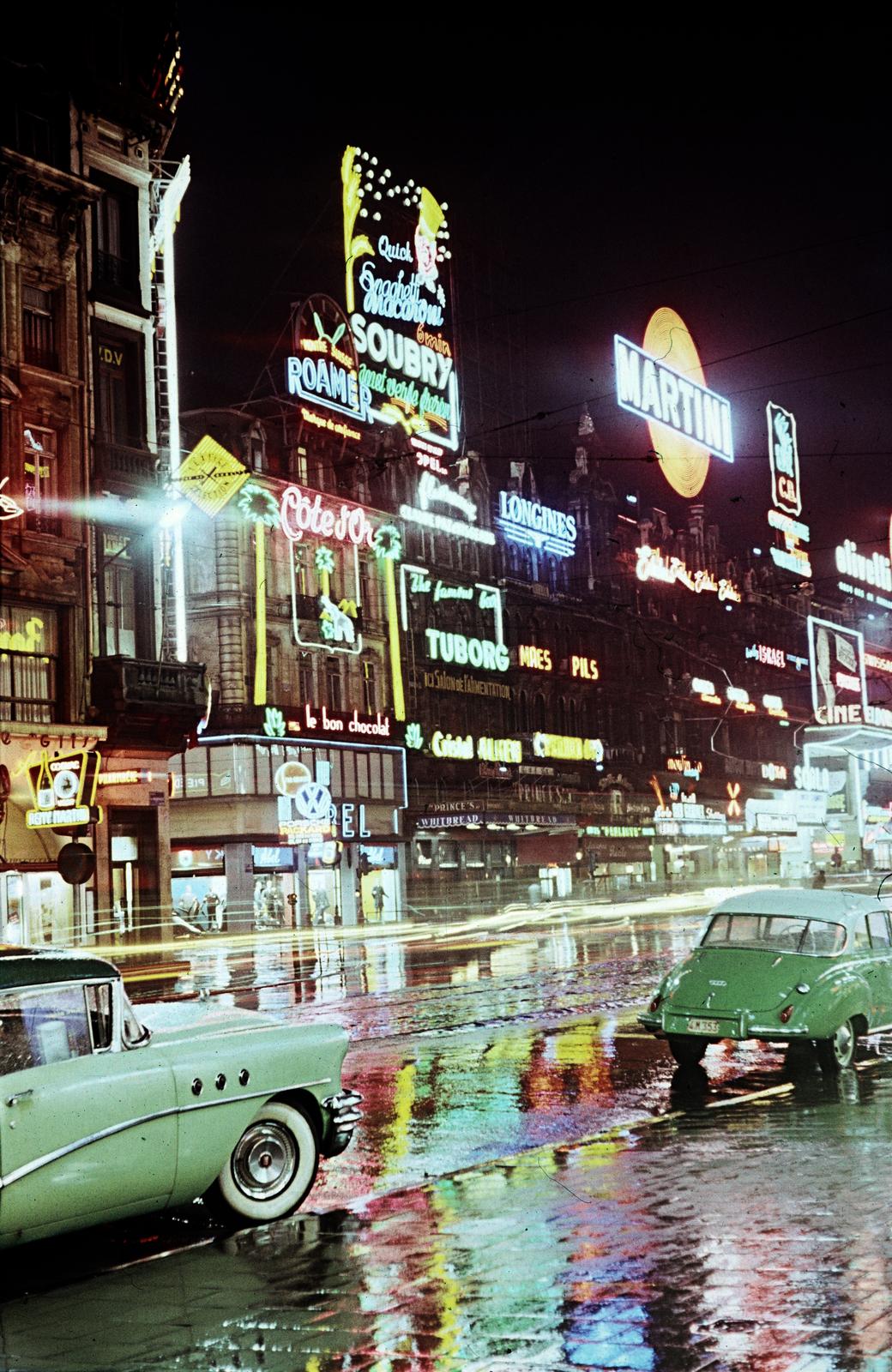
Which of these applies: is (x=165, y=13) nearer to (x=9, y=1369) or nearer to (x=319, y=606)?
(x=319, y=606)

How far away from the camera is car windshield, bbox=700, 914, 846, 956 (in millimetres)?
15375

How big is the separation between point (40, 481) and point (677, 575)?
198ft

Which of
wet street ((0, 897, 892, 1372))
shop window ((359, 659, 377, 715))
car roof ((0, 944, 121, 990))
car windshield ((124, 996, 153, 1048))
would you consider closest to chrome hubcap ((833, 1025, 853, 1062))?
wet street ((0, 897, 892, 1372))

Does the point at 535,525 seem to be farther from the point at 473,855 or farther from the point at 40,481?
the point at 40,481

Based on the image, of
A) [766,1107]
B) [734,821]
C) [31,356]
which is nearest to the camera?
[766,1107]

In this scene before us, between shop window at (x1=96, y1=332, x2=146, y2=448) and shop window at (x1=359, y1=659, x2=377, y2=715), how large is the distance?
2307 cm

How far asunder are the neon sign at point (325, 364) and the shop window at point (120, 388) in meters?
16.5

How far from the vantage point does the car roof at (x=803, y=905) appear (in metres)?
15.7

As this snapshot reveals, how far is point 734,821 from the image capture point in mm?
97000

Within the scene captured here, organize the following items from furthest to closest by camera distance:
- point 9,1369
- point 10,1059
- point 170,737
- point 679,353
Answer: point 679,353 → point 170,737 → point 10,1059 → point 9,1369

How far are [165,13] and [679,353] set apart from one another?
114 feet

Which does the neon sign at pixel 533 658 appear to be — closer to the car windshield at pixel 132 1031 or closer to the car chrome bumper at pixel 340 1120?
the car chrome bumper at pixel 340 1120

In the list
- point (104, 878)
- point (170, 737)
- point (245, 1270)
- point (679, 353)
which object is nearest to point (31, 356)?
point (170, 737)

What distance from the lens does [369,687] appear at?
61.1 m
